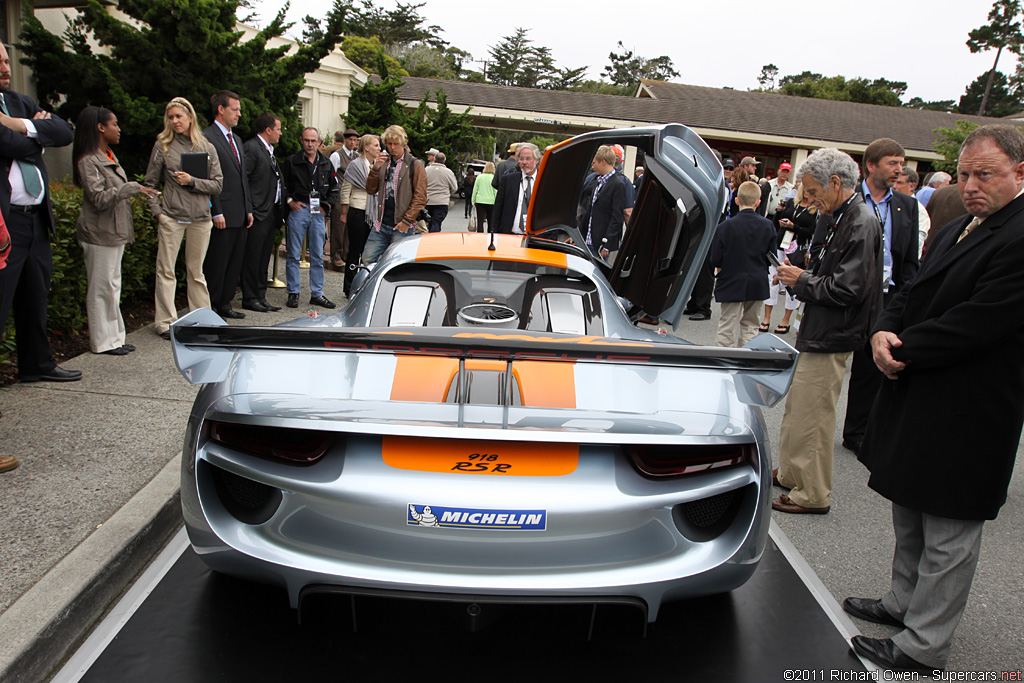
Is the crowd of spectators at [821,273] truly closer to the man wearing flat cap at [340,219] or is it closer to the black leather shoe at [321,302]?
the black leather shoe at [321,302]

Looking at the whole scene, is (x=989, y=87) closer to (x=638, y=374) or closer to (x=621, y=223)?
(x=621, y=223)

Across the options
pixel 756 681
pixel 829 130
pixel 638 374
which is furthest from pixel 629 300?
pixel 829 130

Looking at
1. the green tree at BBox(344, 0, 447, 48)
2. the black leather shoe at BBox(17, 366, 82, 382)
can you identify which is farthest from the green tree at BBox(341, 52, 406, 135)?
the green tree at BBox(344, 0, 447, 48)

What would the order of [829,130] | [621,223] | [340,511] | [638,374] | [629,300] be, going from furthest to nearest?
[829,130], [621,223], [629,300], [638,374], [340,511]

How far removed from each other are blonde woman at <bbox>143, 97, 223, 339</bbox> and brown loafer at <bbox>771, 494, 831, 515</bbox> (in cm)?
Answer: 512

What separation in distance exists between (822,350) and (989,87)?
7571 cm

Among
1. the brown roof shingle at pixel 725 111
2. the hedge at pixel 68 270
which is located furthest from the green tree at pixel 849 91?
the hedge at pixel 68 270

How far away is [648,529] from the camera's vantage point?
2162 millimetres

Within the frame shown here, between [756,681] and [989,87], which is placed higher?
[989,87]

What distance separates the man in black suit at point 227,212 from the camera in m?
7.03

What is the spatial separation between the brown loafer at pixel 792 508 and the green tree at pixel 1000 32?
73.9 m

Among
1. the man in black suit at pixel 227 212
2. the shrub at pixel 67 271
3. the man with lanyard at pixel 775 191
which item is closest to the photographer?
the shrub at pixel 67 271

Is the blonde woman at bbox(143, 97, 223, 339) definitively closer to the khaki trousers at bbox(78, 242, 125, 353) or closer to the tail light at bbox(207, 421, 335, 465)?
the khaki trousers at bbox(78, 242, 125, 353)

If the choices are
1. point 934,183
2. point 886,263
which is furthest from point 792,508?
point 934,183
